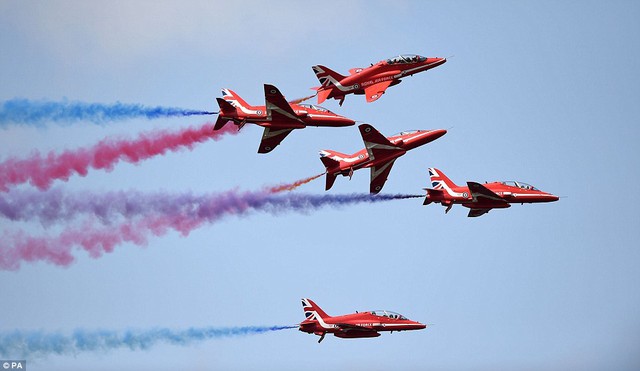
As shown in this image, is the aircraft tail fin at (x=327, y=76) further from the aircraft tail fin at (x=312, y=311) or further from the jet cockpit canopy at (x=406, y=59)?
the aircraft tail fin at (x=312, y=311)

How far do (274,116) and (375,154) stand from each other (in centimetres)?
756

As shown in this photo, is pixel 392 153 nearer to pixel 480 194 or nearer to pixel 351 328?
pixel 480 194

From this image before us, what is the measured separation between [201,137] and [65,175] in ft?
34.4

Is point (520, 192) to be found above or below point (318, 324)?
above

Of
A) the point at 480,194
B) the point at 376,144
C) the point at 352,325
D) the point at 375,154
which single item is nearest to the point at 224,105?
the point at 376,144

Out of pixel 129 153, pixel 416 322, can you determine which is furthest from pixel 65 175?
pixel 416 322

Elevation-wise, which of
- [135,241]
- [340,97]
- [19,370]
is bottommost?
[19,370]

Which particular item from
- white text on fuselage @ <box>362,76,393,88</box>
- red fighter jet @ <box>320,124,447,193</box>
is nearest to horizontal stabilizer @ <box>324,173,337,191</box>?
red fighter jet @ <box>320,124,447,193</box>

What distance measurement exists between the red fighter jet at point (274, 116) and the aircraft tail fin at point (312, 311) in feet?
38.1

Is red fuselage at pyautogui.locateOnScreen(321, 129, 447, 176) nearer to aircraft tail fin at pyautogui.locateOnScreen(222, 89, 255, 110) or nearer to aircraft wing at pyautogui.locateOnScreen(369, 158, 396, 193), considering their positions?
aircraft wing at pyautogui.locateOnScreen(369, 158, 396, 193)

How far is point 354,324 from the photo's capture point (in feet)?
279

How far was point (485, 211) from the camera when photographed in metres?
87.7

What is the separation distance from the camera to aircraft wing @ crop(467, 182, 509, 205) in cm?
8506

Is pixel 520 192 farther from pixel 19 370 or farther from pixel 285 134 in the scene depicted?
pixel 19 370
